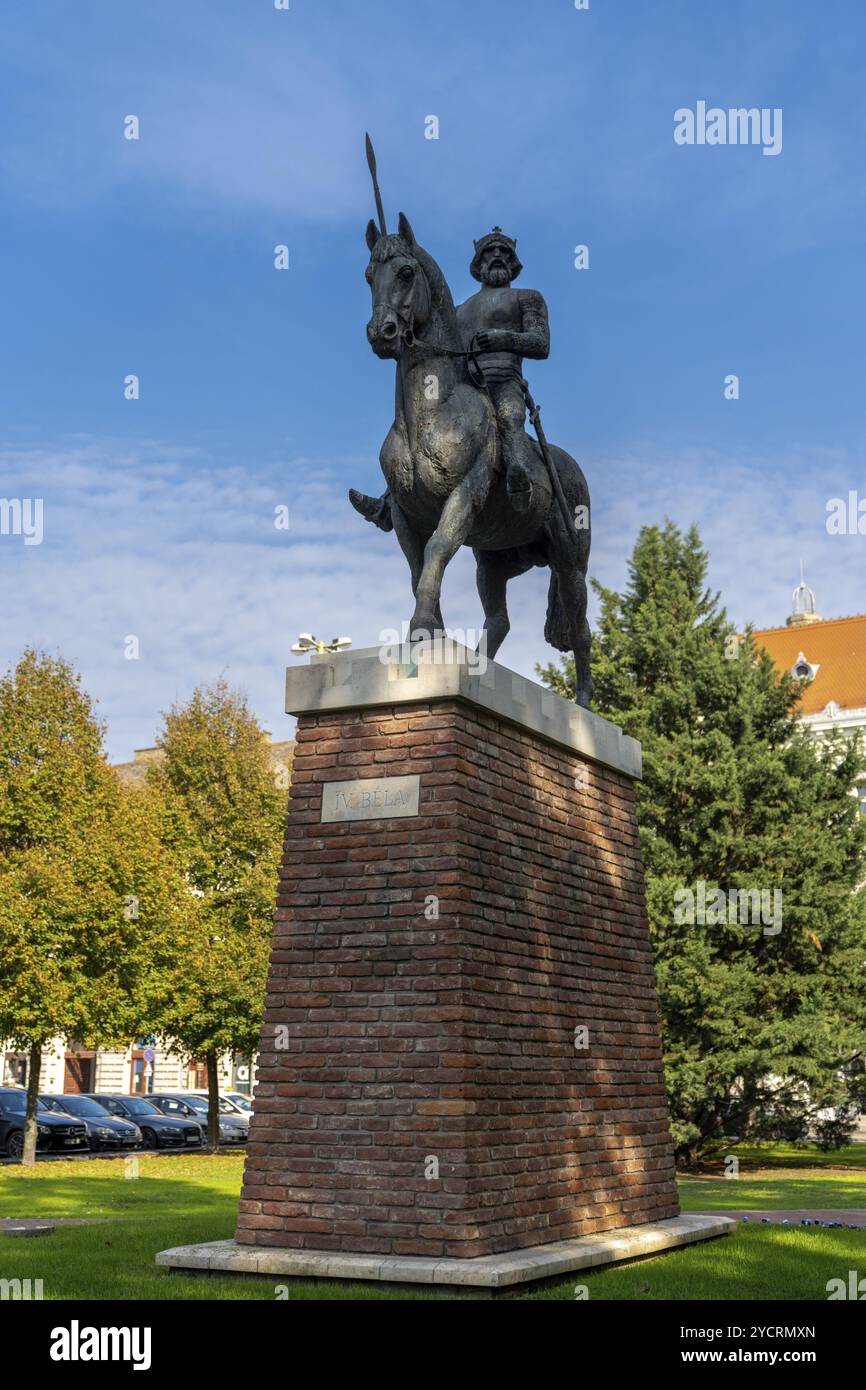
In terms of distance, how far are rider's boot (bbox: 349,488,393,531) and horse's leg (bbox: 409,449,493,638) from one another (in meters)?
0.82

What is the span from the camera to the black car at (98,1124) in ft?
101

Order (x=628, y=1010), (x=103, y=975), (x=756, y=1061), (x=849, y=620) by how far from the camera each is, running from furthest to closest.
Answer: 1. (x=849, y=620)
2. (x=103, y=975)
3. (x=756, y=1061)
4. (x=628, y=1010)

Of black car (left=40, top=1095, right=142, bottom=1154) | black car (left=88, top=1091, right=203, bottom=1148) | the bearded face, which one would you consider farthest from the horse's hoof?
black car (left=88, top=1091, right=203, bottom=1148)

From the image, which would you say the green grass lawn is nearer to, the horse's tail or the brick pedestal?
the brick pedestal

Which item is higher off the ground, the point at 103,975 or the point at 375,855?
the point at 375,855

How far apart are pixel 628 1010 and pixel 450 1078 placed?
9.66 feet

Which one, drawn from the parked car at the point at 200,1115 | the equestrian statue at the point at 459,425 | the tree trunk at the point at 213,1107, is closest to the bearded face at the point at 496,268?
the equestrian statue at the point at 459,425

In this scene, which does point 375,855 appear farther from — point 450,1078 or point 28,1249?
point 28,1249

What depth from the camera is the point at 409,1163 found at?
768 cm

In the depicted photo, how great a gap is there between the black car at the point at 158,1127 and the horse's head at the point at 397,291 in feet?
92.3

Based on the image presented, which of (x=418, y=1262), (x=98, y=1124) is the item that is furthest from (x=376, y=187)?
(x=98, y=1124)

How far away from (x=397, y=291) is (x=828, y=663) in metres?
44.7

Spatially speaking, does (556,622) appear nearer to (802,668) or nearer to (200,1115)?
(200,1115)

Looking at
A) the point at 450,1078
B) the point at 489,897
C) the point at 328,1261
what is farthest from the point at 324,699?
the point at 328,1261
